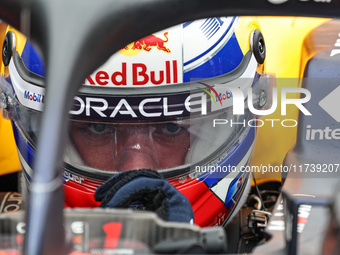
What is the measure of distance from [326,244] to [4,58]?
117 cm

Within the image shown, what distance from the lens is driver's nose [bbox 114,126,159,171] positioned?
127 cm

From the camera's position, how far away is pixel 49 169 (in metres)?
0.43

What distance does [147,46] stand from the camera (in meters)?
1.21

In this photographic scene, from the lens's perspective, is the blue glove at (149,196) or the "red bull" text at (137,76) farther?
the "red bull" text at (137,76)

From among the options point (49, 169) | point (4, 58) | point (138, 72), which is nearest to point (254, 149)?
point (138, 72)

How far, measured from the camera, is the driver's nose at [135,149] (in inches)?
49.9

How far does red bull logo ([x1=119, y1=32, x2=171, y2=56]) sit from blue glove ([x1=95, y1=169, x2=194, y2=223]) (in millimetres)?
435

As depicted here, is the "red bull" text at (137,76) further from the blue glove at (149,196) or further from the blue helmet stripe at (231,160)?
the blue glove at (149,196)

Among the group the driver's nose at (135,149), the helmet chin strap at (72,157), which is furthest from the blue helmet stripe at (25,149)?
the driver's nose at (135,149)

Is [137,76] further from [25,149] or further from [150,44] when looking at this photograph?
[25,149]

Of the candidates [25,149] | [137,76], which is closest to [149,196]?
[137,76]

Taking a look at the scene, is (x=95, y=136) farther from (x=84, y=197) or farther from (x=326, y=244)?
(x=326, y=244)

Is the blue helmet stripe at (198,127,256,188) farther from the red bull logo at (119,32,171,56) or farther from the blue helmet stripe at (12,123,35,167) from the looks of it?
the blue helmet stripe at (12,123,35,167)

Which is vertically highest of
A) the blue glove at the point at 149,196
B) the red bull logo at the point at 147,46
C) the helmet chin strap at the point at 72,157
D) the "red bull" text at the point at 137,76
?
the red bull logo at the point at 147,46
